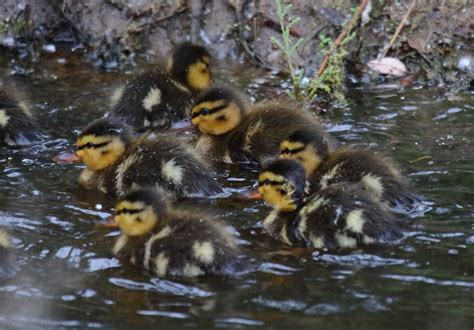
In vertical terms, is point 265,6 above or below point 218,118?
above

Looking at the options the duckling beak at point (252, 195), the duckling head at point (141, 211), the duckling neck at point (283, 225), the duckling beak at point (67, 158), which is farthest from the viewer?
the duckling beak at point (67, 158)

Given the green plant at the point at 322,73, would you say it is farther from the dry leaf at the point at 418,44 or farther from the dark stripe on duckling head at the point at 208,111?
the dark stripe on duckling head at the point at 208,111

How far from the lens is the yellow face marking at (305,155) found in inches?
209

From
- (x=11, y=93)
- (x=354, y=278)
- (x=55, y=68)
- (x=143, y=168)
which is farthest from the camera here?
(x=55, y=68)

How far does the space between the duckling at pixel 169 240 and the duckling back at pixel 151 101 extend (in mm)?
1884

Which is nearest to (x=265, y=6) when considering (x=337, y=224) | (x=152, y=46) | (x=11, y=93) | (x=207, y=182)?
(x=152, y=46)

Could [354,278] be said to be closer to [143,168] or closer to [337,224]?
[337,224]

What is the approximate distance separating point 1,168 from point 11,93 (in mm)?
768

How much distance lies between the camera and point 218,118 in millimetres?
6043

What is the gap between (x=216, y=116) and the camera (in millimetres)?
6035

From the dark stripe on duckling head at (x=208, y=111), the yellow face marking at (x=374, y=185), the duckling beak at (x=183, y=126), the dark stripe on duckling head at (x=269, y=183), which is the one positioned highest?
the dark stripe on duckling head at (x=208, y=111)

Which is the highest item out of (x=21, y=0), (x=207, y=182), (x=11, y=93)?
(x=21, y=0)

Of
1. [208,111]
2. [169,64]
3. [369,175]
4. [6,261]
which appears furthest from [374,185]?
[169,64]

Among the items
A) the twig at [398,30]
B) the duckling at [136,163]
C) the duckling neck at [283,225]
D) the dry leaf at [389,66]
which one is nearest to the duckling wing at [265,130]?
the duckling at [136,163]
